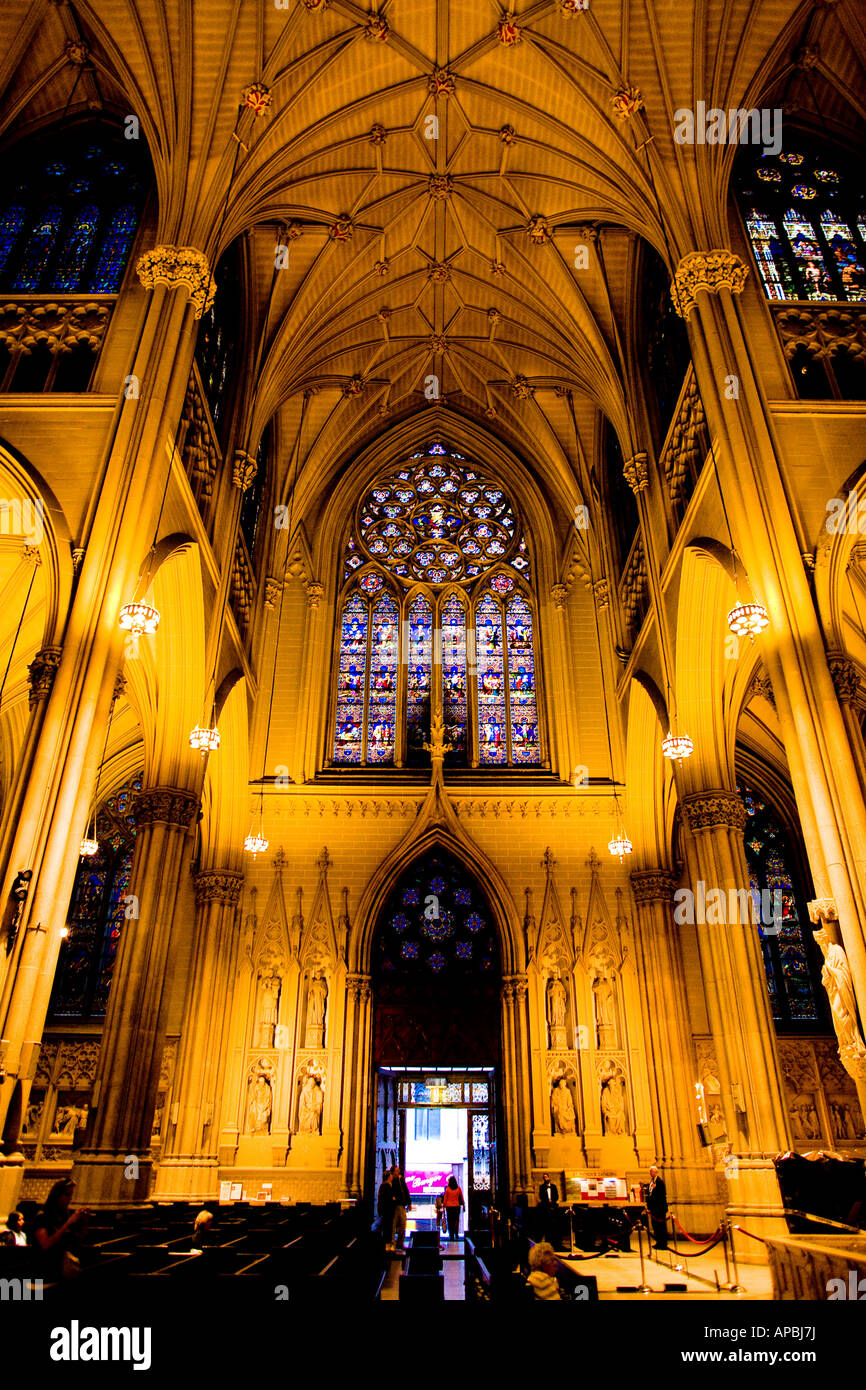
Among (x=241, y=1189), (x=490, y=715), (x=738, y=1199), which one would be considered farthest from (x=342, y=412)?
(x=738, y=1199)

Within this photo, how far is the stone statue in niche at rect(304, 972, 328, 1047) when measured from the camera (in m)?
17.5

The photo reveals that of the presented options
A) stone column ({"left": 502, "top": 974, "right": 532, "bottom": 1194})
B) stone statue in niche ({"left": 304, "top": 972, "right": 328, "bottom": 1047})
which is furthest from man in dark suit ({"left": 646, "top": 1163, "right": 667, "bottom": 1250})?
stone statue in niche ({"left": 304, "top": 972, "right": 328, "bottom": 1047})

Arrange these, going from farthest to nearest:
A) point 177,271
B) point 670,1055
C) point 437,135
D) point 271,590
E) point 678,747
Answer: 1. point 271,590
2. point 437,135
3. point 670,1055
4. point 177,271
5. point 678,747

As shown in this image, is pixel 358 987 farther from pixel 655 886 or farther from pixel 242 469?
pixel 242 469

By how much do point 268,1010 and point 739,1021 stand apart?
30.7ft

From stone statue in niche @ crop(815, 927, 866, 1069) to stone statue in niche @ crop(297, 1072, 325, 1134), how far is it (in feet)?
36.6

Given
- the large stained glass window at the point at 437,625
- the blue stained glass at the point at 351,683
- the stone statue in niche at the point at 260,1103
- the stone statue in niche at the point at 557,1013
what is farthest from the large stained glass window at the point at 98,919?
the stone statue in niche at the point at 557,1013

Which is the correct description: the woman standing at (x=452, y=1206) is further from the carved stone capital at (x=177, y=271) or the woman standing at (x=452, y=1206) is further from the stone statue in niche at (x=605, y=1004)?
the carved stone capital at (x=177, y=271)

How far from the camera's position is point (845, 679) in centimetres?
991

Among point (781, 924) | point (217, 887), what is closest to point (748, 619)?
point (217, 887)

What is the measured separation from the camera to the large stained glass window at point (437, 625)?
20812mm

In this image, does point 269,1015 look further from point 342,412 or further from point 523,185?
point 523,185
